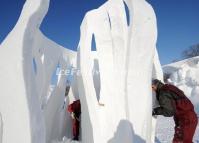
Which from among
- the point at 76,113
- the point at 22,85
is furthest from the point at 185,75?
the point at 22,85

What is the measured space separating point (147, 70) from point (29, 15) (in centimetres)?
256

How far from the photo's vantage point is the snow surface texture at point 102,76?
441 centimetres

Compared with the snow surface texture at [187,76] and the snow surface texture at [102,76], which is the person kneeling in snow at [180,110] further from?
the snow surface texture at [187,76]

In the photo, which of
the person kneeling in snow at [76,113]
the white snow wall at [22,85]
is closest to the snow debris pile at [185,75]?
the person kneeling in snow at [76,113]

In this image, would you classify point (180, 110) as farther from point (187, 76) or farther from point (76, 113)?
point (187, 76)

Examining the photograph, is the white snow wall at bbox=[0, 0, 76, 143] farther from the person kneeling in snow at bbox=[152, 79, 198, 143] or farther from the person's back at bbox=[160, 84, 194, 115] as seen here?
the person's back at bbox=[160, 84, 194, 115]

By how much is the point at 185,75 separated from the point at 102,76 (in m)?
19.9

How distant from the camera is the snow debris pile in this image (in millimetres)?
23312

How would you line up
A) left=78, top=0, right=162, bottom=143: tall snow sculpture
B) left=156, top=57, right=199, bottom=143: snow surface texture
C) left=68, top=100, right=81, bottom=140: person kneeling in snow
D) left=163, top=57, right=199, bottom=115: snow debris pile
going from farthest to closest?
left=163, top=57, right=199, bottom=115: snow debris pile < left=156, top=57, right=199, bottom=143: snow surface texture < left=68, top=100, right=81, bottom=140: person kneeling in snow < left=78, top=0, right=162, bottom=143: tall snow sculpture

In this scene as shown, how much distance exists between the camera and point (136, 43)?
608cm

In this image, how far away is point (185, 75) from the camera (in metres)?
25.6

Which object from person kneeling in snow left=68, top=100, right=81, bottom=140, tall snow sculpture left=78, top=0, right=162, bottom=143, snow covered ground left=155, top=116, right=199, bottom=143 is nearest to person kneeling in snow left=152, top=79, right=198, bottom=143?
tall snow sculpture left=78, top=0, right=162, bottom=143

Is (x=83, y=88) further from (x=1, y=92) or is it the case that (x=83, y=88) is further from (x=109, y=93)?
(x=1, y=92)

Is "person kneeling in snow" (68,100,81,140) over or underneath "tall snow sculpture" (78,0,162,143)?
underneath
